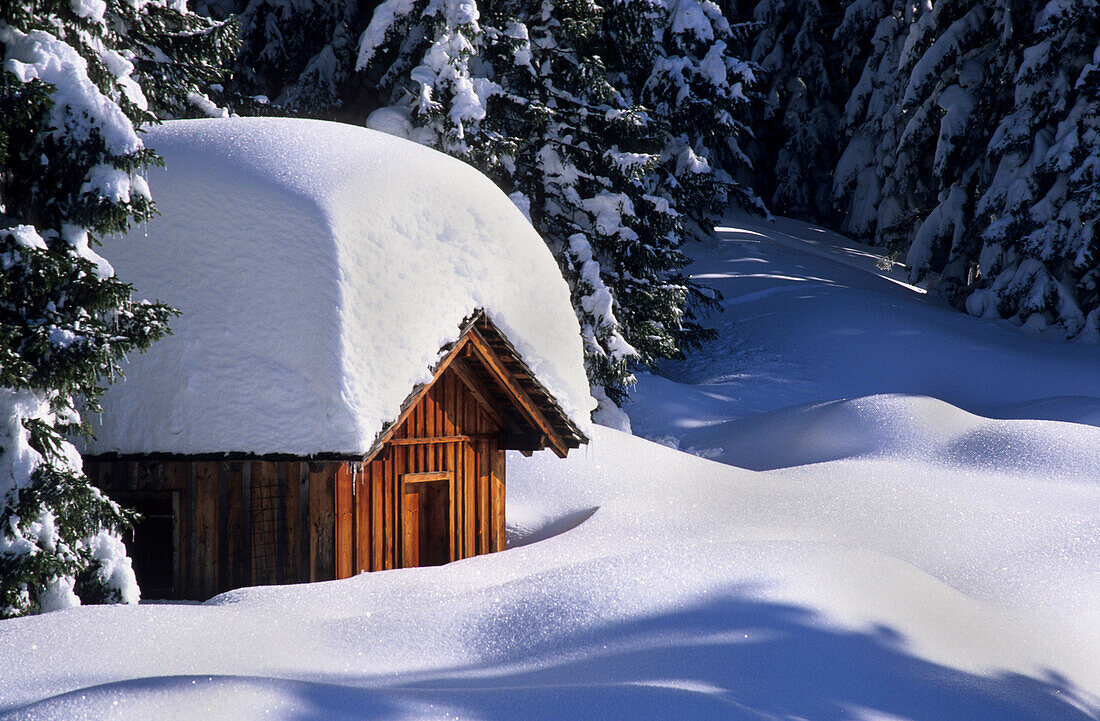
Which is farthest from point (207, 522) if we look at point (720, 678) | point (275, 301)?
point (720, 678)

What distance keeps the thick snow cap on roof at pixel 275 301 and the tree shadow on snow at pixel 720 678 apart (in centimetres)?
279

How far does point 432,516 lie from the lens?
35.1 ft

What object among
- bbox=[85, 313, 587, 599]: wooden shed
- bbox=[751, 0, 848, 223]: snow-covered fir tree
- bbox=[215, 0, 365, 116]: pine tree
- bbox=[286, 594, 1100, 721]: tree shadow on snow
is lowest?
bbox=[286, 594, 1100, 721]: tree shadow on snow

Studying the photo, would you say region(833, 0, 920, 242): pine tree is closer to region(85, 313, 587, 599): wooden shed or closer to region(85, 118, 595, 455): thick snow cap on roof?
region(85, 313, 587, 599): wooden shed

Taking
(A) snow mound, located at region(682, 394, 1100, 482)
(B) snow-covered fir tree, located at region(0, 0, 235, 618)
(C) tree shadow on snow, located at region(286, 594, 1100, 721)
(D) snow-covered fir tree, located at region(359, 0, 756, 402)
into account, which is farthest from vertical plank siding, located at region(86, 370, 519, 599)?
(A) snow mound, located at region(682, 394, 1100, 482)

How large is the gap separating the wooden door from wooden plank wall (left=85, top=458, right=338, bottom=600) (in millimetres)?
1469

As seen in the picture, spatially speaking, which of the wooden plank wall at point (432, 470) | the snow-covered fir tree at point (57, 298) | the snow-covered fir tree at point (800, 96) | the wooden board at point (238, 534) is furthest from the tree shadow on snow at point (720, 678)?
the snow-covered fir tree at point (800, 96)

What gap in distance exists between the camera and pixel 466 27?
14352 mm

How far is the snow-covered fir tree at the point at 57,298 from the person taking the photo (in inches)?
257

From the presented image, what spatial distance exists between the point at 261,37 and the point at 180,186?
544 inches

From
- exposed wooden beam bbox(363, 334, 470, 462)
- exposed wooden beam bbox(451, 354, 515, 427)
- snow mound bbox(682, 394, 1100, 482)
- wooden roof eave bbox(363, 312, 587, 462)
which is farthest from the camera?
snow mound bbox(682, 394, 1100, 482)

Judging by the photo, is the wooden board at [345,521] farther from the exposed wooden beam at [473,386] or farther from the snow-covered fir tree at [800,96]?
the snow-covered fir tree at [800,96]

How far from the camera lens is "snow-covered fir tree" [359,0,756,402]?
47.3 ft

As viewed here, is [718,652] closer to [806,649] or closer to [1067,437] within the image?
[806,649]
